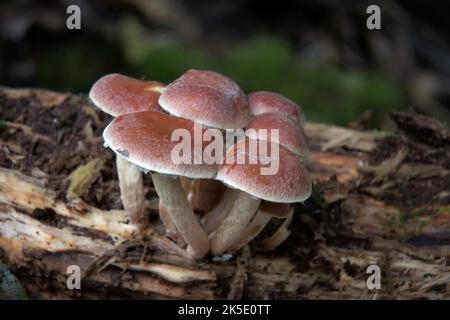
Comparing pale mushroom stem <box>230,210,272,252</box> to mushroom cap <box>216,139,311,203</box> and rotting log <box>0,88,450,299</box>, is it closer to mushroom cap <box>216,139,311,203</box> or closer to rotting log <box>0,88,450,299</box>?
rotting log <box>0,88,450,299</box>

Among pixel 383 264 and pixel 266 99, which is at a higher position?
pixel 266 99

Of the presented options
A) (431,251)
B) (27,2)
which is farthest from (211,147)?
(27,2)

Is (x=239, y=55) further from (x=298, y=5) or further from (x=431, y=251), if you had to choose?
(x=431, y=251)

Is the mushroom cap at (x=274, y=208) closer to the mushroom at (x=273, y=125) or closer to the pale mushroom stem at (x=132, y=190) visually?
the mushroom at (x=273, y=125)

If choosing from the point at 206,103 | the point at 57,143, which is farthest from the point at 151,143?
the point at 57,143

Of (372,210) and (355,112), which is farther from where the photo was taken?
(355,112)

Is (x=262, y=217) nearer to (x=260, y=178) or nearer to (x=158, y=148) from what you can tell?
(x=260, y=178)

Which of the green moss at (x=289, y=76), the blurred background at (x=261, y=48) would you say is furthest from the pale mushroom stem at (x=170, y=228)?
the green moss at (x=289, y=76)

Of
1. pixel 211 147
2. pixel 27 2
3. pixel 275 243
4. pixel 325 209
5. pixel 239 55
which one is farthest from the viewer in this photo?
pixel 239 55
